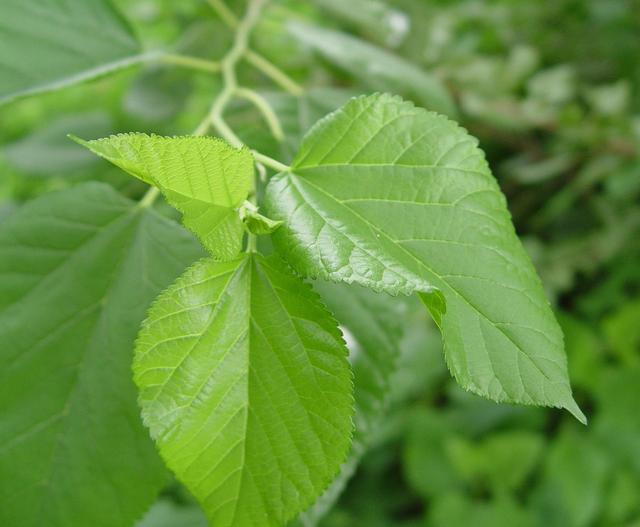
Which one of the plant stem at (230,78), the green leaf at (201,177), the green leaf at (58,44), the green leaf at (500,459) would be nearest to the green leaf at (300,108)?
the plant stem at (230,78)

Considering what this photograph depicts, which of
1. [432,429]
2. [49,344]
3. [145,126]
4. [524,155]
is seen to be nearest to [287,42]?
[145,126]

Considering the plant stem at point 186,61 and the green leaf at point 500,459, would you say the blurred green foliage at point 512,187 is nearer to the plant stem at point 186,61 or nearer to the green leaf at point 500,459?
the green leaf at point 500,459

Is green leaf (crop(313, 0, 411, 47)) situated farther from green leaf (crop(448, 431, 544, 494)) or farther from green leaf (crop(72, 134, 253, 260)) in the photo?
green leaf (crop(448, 431, 544, 494))

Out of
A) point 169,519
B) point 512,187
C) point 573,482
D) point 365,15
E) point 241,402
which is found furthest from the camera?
point 512,187

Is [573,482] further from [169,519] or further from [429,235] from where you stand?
[429,235]

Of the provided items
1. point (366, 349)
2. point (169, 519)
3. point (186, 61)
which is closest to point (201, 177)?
point (366, 349)

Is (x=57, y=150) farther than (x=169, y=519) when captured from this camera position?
Yes

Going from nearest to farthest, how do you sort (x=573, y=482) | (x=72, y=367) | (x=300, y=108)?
(x=72, y=367), (x=300, y=108), (x=573, y=482)
